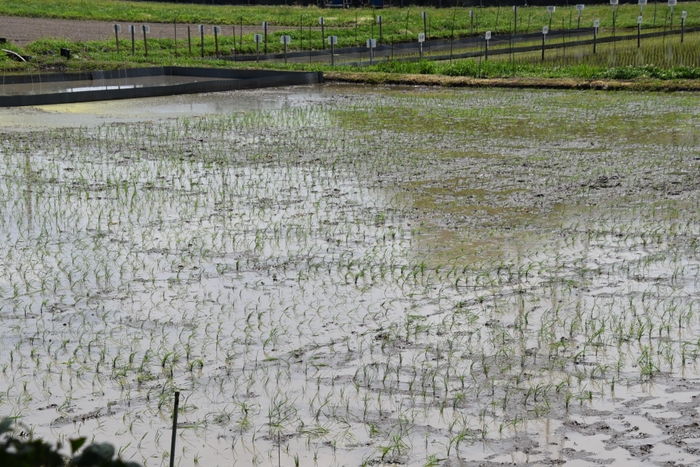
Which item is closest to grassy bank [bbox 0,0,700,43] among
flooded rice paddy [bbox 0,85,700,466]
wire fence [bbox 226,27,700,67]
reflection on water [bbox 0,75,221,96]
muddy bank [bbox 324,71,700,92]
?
wire fence [bbox 226,27,700,67]

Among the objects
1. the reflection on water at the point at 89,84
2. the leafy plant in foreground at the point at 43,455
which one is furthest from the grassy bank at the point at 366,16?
the leafy plant in foreground at the point at 43,455

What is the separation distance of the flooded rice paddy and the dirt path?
64.5 ft

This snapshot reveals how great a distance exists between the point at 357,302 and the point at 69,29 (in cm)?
2955

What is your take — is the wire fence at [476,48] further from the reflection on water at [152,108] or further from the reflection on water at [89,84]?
the reflection on water at [152,108]

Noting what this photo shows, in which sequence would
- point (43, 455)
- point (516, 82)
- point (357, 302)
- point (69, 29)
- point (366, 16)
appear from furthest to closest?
point (366, 16)
point (69, 29)
point (516, 82)
point (357, 302)
point (43, 455)

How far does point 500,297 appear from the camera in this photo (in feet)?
18.2

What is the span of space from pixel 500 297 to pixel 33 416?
2.73 meters

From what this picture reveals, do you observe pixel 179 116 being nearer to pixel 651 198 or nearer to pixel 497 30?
pixel 651 198

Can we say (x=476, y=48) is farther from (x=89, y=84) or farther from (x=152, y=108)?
(x=152, y=108)

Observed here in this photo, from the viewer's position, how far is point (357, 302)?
217 inches

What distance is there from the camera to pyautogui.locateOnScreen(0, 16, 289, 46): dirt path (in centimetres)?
2956

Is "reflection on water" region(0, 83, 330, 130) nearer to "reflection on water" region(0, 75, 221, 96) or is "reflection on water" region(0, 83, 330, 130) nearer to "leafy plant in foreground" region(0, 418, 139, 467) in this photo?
"reflection on water" region(0, 75, 221, 96)

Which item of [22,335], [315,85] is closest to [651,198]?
[22,335]

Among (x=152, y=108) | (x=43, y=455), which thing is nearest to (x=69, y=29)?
(x=152, y=108)
